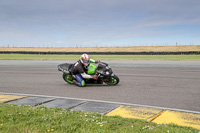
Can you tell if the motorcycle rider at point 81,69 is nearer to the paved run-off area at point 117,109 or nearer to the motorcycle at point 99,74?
the motorcycle at point 99,74

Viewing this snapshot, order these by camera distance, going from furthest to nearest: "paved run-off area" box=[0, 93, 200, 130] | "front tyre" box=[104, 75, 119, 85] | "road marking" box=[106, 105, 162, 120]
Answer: "front tyre" box=[104, 75, 119, 85]
"road marking" box=[106, 105, 162, 120]
"paved run-off area" box=[0, 93, 200, 130]

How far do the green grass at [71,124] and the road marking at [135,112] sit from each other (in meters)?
0.47

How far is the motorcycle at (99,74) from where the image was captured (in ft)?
31.6

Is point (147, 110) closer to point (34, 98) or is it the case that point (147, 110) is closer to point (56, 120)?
point (56, 120)

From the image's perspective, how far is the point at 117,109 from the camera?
6.01 meters

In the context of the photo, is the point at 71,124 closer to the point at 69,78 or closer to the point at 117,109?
the point at 117,109

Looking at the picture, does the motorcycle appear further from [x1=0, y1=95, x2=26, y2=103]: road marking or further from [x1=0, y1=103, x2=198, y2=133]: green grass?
[x1=0, y1=103, x2=198, y2=133]: green grass

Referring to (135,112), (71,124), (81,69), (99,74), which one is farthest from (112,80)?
(71,124)

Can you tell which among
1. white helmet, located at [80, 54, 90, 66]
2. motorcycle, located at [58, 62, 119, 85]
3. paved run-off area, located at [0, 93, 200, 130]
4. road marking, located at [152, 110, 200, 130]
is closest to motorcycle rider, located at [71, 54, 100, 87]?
white helmet, located at [80, 54, 90, 66]

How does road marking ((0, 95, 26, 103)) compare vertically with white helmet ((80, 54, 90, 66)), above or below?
below

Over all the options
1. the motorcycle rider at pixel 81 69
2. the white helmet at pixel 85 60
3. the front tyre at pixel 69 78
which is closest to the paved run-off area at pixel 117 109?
the motorcycle rider at pixel 81 69

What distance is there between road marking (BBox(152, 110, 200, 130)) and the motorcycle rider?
464cm

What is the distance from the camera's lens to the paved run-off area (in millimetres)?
5152

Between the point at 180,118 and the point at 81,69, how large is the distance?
17.2ft
